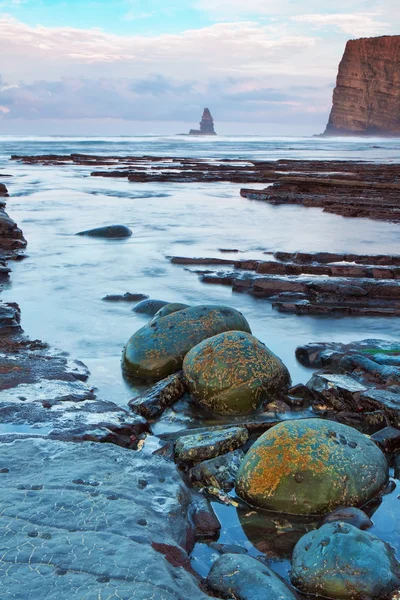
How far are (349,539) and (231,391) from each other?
195 cm

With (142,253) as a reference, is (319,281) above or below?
above

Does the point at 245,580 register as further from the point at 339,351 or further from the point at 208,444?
the point at 339,351

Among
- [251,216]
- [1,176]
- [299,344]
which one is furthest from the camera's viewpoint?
[1,176]

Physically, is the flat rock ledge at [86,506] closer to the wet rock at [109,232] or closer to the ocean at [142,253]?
the ocean at [142,253]

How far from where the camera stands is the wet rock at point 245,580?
2.68 m

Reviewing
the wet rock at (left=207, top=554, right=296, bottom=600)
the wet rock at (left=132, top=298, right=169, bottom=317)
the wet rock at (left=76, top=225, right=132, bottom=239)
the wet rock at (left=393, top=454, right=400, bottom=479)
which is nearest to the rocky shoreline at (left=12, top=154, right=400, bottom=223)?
the wet rock at (left=76, top=225, right=132, bottom=239)

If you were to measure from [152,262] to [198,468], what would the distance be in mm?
6919

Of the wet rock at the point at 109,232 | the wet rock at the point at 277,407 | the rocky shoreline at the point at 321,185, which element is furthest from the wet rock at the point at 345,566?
the rocky shoreline at the point at 321,185

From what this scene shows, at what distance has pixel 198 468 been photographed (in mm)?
3812

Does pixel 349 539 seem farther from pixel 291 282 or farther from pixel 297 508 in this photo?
pixel 291 282

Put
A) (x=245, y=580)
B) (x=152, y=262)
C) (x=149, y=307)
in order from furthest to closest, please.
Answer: (x=152, y=262), (x=149, y=307), (x=245, y=580)

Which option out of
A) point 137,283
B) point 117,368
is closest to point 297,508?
point 117,368

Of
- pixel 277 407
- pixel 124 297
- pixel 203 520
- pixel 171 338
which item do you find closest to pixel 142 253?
pixel 124 297

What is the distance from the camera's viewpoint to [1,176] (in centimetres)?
2833
